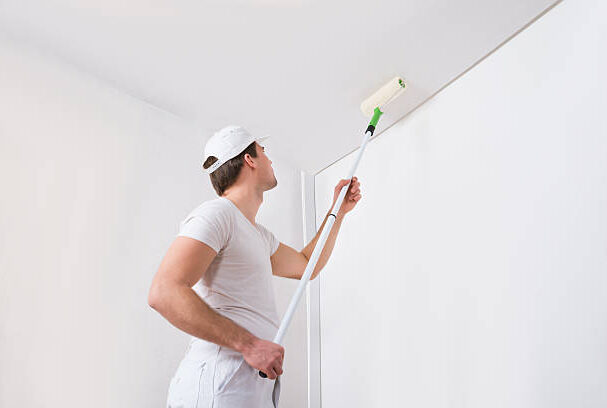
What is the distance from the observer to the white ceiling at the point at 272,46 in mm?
1369

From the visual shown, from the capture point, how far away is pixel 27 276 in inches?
53.4

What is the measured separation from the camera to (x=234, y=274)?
122cm

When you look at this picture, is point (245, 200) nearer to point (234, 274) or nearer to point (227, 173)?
point (227, 173)

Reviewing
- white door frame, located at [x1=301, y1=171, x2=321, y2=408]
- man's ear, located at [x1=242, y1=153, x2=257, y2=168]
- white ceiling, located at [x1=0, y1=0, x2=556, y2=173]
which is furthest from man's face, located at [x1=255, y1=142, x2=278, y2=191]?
white door frame, located at [x1=301, y1=171, x2=321, y2=408]

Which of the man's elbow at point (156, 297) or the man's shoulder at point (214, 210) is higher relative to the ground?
the man's shoulder at point (214, 210)

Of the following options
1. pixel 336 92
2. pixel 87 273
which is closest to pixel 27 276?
pixel 87 273

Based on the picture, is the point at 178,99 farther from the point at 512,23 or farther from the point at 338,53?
the point at 512,23

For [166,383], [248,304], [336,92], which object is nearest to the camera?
[248,304]

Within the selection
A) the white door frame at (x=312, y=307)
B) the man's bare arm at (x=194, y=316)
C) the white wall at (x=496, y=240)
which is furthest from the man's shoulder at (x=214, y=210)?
the white door frame at (x=312, y=307)

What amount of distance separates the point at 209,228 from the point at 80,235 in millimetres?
589

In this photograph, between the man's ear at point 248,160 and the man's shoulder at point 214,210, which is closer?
the man's shoulder at point 214,210

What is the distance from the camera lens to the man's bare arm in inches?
40.4

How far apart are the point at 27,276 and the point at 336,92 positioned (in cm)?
115

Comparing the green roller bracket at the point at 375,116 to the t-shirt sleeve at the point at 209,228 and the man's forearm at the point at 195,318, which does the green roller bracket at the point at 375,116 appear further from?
the man's forearm at the point at 195,318
